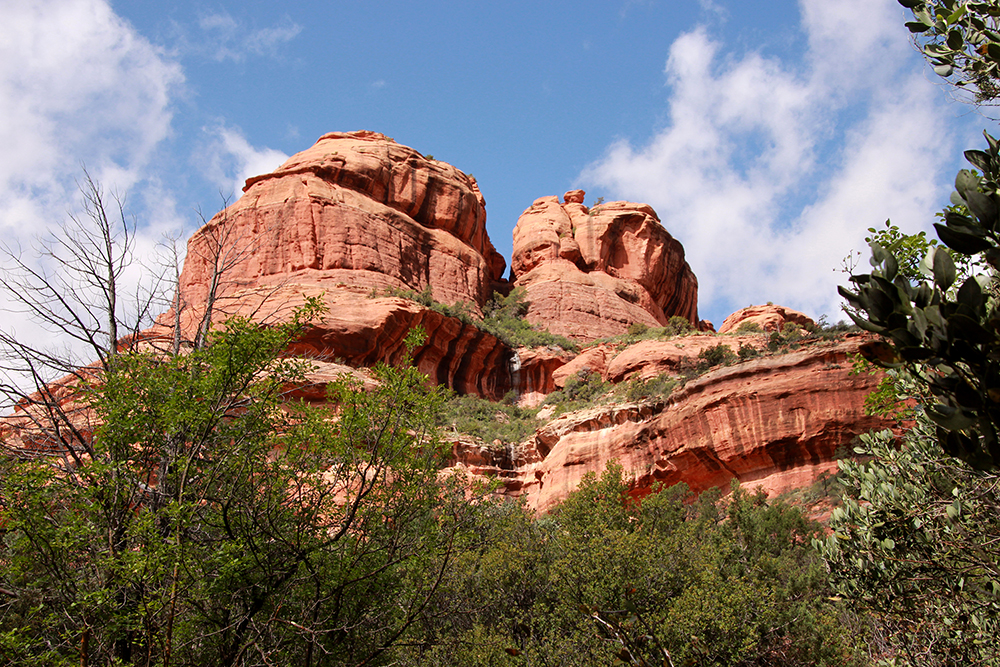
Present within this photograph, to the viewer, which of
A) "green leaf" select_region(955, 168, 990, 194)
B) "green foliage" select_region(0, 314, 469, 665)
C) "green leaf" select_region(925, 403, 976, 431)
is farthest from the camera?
"green foliage" select_region(0, 314, 469, 665)

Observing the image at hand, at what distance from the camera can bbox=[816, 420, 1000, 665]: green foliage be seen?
6.34 m

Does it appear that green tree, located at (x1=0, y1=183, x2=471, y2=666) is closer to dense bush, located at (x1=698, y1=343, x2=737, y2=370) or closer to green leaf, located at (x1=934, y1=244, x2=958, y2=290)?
green leaf, located at (x1=934, y1=244, x2=958, y2=290)

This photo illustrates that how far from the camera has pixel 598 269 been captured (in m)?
53.7

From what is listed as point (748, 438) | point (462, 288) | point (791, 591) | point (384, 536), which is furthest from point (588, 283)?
point (384, 536)

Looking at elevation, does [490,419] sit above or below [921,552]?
above

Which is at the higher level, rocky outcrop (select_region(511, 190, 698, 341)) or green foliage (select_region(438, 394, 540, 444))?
rocky outcrop (select_region(511, 190, 698, 341))

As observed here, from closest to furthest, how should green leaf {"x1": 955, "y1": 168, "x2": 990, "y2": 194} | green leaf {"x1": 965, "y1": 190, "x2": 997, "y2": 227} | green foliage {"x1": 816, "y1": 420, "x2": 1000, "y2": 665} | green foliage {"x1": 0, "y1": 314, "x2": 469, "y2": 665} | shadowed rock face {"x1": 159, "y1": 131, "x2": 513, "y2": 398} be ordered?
green leaf {"x1": 965, "y1": 190, "x2": 997, "y2": 227}, green leaf {"x1": 955, "y1": 168, "x2": 990, "y2": 194}, green foliage {"x1": 816, "y1": 420, "x2": 1000, "y2": 665}, green foliage {"x1": 0, "y1": 314, "x2": 469, "y2": 665}, shadowed rock face {"x1": 159, "y1": 131, "x2": 513, "y2": 398}

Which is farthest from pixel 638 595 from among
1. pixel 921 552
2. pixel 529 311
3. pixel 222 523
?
pixel 529 311

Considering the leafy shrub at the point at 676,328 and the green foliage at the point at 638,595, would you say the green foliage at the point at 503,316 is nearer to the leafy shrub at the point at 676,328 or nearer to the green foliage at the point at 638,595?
the leafy shrub at the point at 676,328

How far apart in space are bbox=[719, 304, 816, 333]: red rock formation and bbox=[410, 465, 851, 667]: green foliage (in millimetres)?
35065

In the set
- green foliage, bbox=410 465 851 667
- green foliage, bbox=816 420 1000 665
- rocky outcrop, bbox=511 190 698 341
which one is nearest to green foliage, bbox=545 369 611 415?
rocky outcrop, bbox=511 190 698 341

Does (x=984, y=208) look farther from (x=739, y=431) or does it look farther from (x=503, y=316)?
(x=503, y=316)

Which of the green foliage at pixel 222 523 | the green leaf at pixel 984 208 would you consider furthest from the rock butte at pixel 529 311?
the green leaf at pixel 984 208

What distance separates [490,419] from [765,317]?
2674 centimetres
